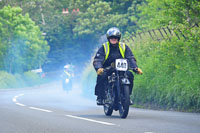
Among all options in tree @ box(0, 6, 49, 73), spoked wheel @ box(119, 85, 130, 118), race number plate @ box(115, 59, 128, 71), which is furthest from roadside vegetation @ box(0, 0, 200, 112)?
race number plate @ box(115, 59, 128, 71)

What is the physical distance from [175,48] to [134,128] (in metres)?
7.75

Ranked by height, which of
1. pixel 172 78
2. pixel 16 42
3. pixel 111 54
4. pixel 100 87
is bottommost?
pixel 100 87

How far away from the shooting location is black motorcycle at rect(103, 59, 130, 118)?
34.5ft

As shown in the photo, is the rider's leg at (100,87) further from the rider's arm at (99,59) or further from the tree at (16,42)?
the tree at (16,42)

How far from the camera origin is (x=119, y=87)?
35.2ft

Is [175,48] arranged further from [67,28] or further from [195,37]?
[67,28]

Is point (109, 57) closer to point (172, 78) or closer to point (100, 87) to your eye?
point (100, 87)

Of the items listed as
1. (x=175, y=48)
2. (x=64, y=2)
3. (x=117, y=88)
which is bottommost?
(x=117, y=88)

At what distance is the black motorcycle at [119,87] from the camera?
414 inches

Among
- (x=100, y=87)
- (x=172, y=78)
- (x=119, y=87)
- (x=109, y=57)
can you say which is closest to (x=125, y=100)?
(x=119, y=87)

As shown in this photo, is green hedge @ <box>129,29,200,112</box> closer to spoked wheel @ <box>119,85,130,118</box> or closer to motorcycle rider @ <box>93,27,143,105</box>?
motorcycle rider @ <box>93,27,143,105</box>

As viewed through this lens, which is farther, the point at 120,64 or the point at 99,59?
the point at 99,59

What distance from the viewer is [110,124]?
9.31 meters

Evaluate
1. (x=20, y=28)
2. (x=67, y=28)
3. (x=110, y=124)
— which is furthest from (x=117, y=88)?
(x=67, y=28)
